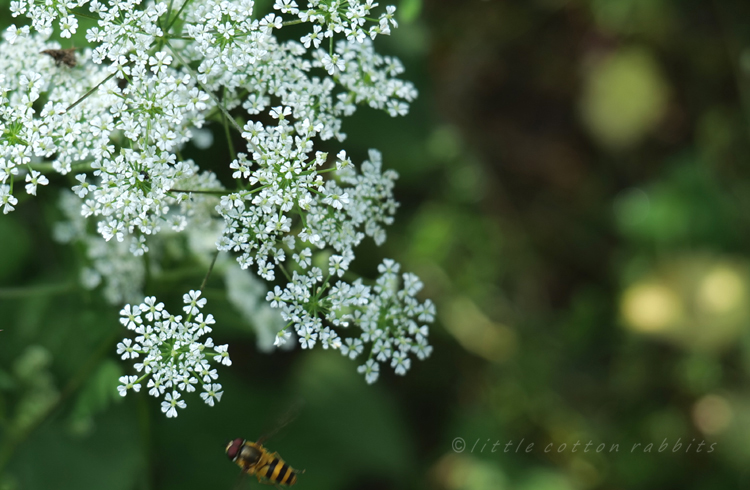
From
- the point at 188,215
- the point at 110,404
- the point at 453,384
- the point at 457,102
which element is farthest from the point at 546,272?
the point at 188,215

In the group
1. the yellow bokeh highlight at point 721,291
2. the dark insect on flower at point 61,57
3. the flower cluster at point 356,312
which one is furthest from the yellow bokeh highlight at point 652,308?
the dark insect on flower at point 61,57

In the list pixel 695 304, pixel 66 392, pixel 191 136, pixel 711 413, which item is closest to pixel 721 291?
pixel 695 304

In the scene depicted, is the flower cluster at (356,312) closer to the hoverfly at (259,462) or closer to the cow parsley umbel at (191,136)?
the cow parsley umbel at (191,136)

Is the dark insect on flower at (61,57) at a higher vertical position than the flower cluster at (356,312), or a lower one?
higher

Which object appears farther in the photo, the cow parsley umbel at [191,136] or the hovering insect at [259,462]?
the hovering insect at [259,462]

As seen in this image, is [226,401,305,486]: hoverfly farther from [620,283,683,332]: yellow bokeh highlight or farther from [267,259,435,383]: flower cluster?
[620,283,683,332]: yellow bokeh highlight

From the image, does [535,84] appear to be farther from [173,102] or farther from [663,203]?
[173,102]
